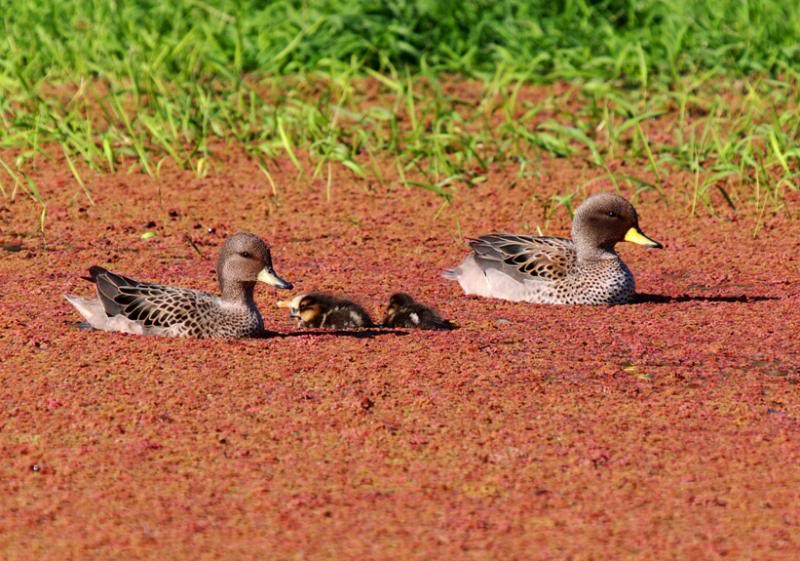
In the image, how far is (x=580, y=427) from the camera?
18.7 ft

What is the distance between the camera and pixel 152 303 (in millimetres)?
6812

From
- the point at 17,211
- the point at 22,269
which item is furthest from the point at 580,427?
the point at 17,211

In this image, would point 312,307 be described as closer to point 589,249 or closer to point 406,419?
point 406,419

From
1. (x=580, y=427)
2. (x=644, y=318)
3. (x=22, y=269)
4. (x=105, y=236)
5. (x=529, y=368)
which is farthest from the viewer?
(x=105, y=236)

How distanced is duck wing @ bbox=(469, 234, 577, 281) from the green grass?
1.26m

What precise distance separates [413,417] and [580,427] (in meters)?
0.61

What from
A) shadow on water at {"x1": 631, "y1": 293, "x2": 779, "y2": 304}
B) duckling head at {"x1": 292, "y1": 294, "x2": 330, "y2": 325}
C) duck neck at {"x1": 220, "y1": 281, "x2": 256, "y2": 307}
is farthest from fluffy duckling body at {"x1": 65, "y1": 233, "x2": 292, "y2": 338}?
shadow on water at {"x1": 631, "y1": 293, "x2": 779, "y2": 304}

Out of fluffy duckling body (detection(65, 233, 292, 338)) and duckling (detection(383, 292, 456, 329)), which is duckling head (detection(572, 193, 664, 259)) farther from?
fluffy duckling body (detection(65, 233, 292, 338))

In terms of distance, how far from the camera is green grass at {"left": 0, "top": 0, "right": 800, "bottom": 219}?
10391mm

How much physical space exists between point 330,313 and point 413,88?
489 cm

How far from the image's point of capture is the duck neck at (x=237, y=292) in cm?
685

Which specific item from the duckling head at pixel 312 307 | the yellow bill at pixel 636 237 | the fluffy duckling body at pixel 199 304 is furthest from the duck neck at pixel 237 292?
the yellow bill at pixel 636 237

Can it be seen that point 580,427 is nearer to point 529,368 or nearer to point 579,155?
point 529,368

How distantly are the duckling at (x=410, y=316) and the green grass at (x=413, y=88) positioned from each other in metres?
2.28
